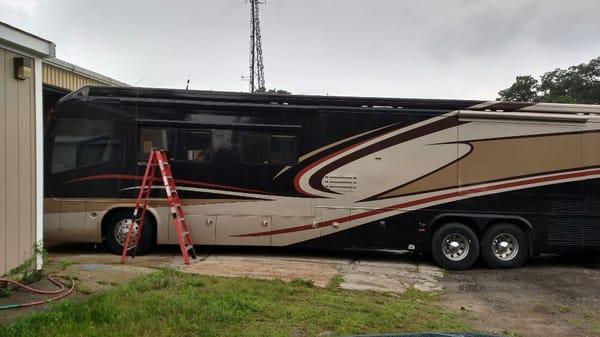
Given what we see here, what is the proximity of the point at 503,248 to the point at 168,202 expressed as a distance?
621 centimetres

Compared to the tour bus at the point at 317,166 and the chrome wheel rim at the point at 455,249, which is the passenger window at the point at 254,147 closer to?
the tour bus at the point at 317,166

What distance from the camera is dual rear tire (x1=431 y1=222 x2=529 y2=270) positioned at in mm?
10094

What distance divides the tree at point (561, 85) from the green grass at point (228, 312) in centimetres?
5207

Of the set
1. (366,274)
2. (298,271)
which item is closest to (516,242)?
(366,274)

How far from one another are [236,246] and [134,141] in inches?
118

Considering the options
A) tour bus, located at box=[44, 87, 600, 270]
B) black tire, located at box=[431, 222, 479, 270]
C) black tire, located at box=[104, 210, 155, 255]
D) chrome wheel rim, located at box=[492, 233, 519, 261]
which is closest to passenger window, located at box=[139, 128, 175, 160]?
tour bus, located at box=[44, 87, 600, 270]

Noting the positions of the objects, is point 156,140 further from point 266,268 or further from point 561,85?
point 561,85

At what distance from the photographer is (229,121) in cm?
1026

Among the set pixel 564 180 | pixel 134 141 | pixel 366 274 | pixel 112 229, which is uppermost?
pixel 134 141

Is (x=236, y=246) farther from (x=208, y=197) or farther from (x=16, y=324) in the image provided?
(x=16, y=324)

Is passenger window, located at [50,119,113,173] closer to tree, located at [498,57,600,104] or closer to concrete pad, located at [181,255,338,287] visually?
concrete pad, located at [181,255,338,287]

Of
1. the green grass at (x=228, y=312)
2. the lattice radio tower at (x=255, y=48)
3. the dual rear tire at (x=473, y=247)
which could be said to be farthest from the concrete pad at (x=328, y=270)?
the lattice radio tower at (x=255, y=48)

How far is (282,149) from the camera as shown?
33.7 ft

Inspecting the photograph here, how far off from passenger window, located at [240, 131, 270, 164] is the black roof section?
0.63 metres
